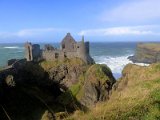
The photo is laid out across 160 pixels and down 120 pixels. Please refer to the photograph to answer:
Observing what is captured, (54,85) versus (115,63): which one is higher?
(54,85)

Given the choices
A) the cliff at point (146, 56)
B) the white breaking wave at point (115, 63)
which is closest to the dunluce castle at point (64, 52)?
the white breaking wave at point (115, 63)

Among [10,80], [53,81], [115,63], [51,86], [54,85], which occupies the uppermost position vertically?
[10,80]

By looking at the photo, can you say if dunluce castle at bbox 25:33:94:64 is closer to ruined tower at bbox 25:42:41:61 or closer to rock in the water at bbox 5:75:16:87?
ruined tower at bbox 25:42:41:61

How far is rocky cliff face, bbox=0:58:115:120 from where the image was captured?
50.4 m

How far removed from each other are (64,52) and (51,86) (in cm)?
779

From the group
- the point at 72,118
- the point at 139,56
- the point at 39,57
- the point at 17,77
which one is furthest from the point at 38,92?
the point at 139,56

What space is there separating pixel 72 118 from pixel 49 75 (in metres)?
50.8

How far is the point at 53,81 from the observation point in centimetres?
6291

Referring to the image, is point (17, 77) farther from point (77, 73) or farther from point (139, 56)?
point (139, 56)

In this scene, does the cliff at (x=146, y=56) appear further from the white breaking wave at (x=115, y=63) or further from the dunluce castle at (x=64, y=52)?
the dunluce castle at (x=64, y=52)

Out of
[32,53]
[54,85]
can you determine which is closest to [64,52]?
[54,85]

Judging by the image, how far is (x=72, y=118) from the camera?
479 inches

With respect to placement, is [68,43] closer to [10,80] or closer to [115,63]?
[10,80]

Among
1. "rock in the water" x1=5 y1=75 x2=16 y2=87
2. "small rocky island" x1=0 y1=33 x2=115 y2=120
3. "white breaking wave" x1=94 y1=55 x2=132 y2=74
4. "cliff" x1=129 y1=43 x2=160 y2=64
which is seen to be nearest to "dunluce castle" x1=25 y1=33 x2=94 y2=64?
"small rocky island" x1=0 y1=33 x2=115 y2=120
